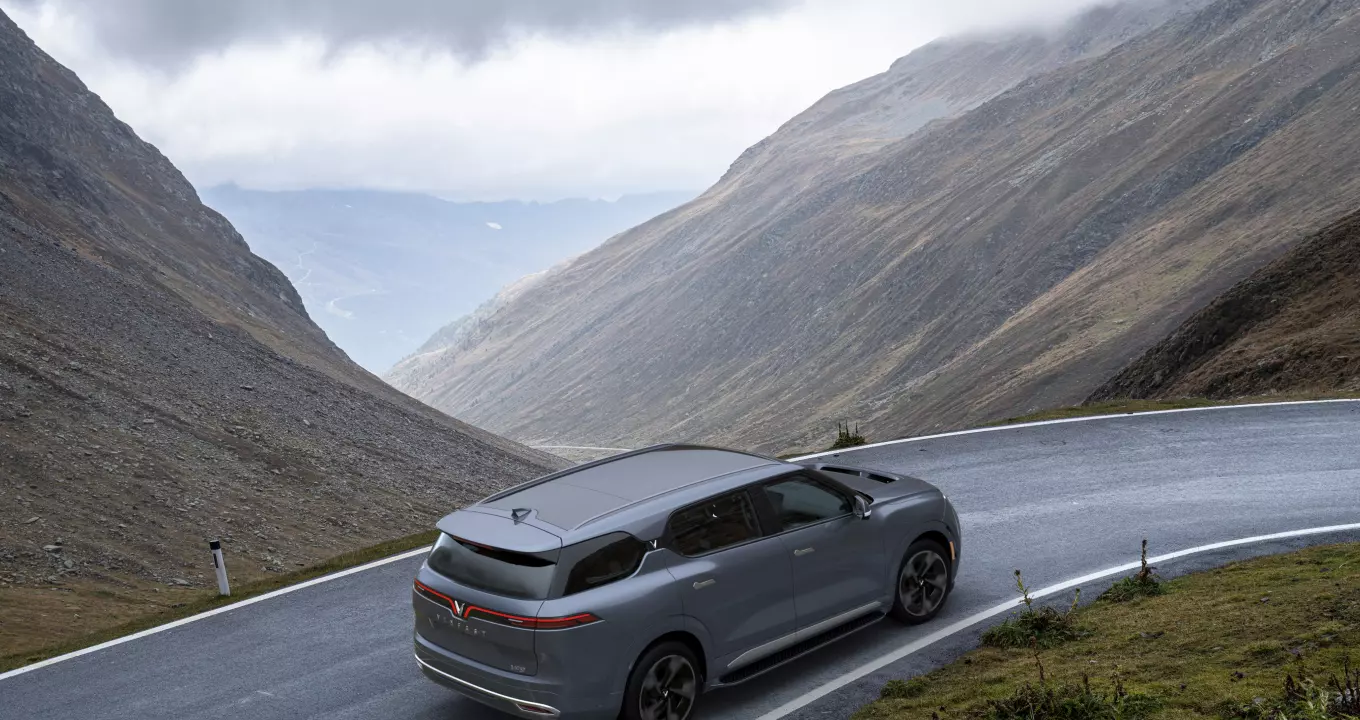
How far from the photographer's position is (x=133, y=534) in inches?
882

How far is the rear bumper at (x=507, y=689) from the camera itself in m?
6.87

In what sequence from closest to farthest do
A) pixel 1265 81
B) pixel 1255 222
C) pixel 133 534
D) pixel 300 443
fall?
pixel 133 534, pixel 300 443, pixel 1255 222, pixel 1265 81

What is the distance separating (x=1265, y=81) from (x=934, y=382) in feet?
127

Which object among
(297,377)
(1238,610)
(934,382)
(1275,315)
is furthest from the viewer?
(934,382)

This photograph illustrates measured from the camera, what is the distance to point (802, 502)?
8.34 metres

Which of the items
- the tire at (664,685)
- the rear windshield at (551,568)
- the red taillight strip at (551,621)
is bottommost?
the tire at (664,685)

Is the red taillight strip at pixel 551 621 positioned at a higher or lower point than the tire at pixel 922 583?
higher

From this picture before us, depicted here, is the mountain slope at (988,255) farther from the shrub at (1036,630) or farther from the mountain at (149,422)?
the shrub at (1036,630)

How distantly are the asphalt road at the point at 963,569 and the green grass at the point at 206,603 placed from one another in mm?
503

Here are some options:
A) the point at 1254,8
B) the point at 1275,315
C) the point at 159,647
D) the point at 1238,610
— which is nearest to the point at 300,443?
the point at 159,647

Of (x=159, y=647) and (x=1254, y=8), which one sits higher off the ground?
(x=1254, y=8)

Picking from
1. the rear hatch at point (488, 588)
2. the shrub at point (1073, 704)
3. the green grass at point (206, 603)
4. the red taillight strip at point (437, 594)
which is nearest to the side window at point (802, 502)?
the rear hatch at point (488, 588)

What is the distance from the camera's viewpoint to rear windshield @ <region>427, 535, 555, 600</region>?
278 inches

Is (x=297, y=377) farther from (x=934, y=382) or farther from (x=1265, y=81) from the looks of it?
(x=1265, y=81)
